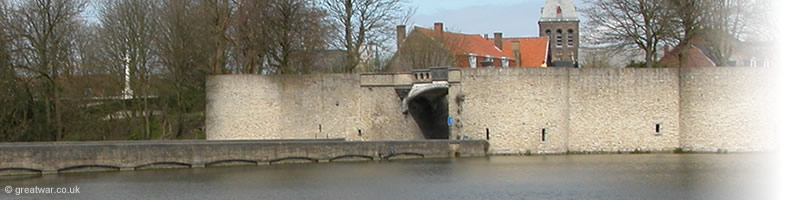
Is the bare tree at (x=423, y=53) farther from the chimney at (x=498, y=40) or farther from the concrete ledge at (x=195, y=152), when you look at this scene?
the concrete ledge at (x=195, y=152)

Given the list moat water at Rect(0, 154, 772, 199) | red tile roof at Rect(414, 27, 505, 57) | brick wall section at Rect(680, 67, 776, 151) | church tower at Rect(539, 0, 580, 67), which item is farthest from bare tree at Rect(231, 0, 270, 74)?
church tower at Rect(539, 0, 580, 67)

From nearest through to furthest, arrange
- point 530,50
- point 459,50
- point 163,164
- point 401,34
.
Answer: point 163,164 → point 459,50 → point 401,34 → point 530,50

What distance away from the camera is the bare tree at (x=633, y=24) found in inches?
1697

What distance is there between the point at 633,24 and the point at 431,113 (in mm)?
8229

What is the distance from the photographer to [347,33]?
159ft

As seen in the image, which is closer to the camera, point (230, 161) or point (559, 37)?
point (230, 161)

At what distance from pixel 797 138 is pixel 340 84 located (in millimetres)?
16091

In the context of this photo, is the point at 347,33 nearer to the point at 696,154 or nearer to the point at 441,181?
the point at 696,154

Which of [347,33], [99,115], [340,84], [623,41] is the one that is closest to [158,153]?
[340,84]

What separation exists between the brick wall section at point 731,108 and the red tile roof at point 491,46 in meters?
27.3

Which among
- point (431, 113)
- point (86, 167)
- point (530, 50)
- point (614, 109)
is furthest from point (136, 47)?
point (530, 50)

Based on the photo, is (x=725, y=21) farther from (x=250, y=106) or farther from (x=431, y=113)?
(x=250, y=106)

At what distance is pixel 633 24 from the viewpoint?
43.9 meters

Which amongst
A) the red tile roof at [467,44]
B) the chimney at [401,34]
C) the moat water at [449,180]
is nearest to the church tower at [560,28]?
the red tile roof at [467,44]
